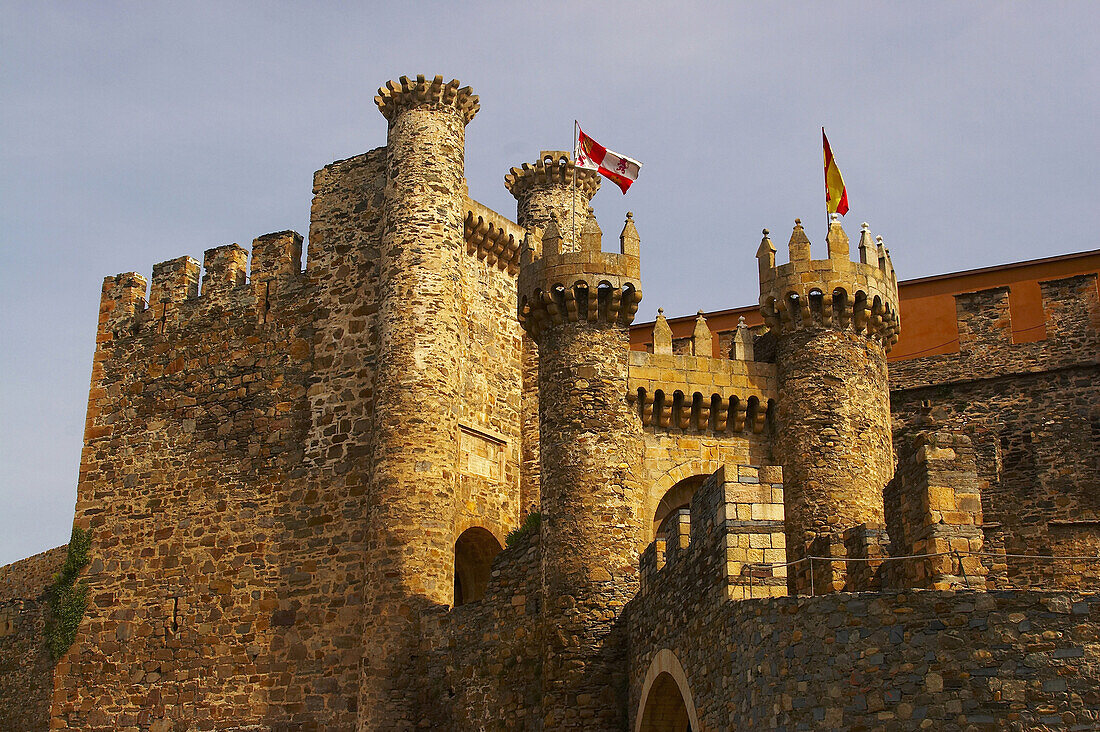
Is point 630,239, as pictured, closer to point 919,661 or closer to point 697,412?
point 697,412

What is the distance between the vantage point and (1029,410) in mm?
23922

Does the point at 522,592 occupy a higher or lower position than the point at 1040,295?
lower

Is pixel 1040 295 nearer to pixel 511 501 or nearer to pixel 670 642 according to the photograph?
pixel 511 501

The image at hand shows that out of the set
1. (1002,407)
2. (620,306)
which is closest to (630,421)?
(620,306)

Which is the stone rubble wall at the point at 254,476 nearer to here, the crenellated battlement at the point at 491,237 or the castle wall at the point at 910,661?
the crenellated battlement at the point at 491,237

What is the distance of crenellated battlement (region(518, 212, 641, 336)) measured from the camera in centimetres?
1922

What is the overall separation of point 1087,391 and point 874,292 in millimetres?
5774

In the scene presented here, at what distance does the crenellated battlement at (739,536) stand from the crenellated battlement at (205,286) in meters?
12.2

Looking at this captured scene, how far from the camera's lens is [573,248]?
20.2 m

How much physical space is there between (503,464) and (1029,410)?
29.8 feet

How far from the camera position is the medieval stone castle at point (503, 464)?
16.1m

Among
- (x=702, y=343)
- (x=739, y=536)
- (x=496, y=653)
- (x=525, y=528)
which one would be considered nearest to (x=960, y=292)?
(x=702, y=343)

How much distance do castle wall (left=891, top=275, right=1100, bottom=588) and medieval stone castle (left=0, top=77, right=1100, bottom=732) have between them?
43 mm

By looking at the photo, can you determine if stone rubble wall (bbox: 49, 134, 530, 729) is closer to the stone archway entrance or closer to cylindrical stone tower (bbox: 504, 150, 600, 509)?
cylindrical stone tower (bbox: 504, 150, 600, 509)
